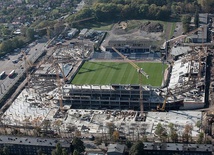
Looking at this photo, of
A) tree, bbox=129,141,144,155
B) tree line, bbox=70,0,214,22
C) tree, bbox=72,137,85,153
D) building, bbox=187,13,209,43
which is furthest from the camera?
tree line, bbox=70,0,214,22

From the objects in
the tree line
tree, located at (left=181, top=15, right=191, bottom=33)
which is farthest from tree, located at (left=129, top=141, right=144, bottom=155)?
the tree line

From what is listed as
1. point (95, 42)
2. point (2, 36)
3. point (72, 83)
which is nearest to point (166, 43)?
point (95, 42)

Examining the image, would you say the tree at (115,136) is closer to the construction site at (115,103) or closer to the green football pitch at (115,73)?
the construction site at (115,103)

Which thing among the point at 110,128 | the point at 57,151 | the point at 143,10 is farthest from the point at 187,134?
the point at 143,10

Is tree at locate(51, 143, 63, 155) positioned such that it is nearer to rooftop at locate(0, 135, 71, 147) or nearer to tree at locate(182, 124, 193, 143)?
rooftop at locate(0, 135, 71, 147)

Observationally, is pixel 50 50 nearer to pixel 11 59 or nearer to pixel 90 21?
pixel 11 59
